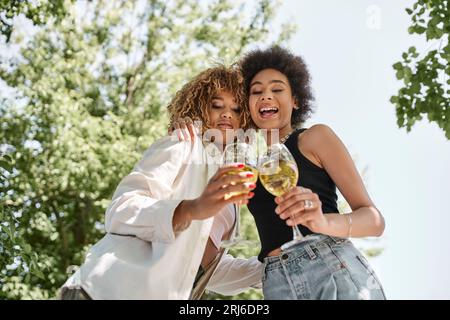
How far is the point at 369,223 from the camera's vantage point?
2424mm

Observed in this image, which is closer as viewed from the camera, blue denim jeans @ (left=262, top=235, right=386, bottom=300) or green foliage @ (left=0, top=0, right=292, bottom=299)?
blue denim jeans @ (left=262, top=235, right=386, bottom=300)

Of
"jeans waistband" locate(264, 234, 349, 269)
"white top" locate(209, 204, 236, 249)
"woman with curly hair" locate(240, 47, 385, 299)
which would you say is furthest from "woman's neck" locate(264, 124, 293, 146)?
"jeans waistband" locate(264, 234, 349, 269)

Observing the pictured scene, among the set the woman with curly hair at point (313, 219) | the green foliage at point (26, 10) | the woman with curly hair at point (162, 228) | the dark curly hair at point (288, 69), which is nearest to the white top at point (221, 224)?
the woman with curly hair at point (162, 228)

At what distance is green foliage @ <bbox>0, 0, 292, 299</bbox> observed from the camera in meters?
9.87

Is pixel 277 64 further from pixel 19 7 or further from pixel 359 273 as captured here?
pixel 19 7

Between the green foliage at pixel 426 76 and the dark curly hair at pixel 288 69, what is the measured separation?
164 centimetres

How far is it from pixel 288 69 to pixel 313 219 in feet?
4.21

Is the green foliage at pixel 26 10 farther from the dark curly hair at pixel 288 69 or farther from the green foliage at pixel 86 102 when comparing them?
the dark curly hair at pixel 288 69

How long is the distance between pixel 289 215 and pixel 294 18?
11.4m

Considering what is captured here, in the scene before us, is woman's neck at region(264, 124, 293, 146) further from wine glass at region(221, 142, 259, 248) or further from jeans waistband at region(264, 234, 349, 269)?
jeans waistband at region(264, 234, 349, 269)

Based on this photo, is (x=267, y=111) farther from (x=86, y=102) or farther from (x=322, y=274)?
(x=86, y=102)

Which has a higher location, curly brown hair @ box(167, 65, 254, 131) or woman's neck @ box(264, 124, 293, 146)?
curly brown hair @ box(167, 65, 254, 131)

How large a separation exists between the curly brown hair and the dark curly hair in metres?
0.11

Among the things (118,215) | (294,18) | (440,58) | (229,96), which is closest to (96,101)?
(294,18)
